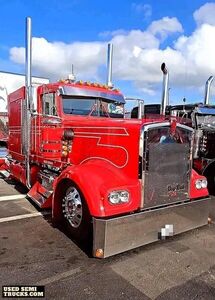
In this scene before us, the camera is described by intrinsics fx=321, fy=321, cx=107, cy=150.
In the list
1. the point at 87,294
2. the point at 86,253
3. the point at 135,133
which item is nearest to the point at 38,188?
the point at 86,253

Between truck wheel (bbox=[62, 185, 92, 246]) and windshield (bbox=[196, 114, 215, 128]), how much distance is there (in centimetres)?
529

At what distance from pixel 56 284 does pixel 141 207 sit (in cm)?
146

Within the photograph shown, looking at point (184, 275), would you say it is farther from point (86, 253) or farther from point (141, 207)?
point (86, 253)

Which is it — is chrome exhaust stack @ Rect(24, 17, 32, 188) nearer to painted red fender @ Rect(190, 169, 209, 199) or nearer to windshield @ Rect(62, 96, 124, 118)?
windshield @ Rect(62, 96, 124, 118)

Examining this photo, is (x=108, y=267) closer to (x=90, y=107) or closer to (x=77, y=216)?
(x=77, y=216)

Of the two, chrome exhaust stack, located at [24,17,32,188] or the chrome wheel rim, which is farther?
chrome exhaust stack, located at [24,17,32,188]

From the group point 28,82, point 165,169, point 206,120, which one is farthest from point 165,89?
point 206,120

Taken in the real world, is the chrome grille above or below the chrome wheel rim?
above

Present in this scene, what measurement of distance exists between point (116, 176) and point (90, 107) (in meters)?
2.28

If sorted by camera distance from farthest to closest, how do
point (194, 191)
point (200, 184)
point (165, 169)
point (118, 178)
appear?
1. point (200, 184)
2. point (194, 191)
3. point (165, 169)
4. point (118, 178)

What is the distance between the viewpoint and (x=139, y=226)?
4074mm

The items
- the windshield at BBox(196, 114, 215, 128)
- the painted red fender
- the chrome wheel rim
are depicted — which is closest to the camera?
the chrome wheel rim

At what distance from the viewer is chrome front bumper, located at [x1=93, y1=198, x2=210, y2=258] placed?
12.4 ft

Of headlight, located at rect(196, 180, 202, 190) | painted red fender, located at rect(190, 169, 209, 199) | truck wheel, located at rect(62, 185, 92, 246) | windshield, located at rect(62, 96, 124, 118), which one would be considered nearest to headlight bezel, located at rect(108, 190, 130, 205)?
truck wheel, located at rect(62, 185, 92, 246)
